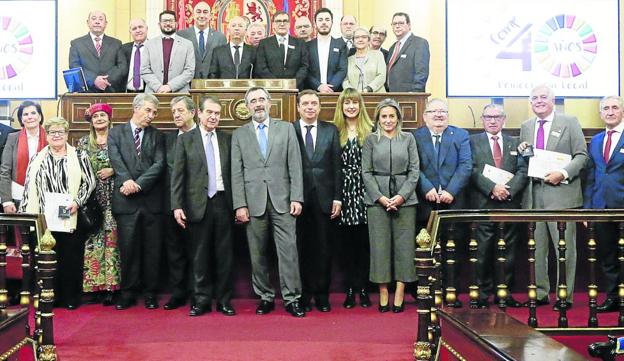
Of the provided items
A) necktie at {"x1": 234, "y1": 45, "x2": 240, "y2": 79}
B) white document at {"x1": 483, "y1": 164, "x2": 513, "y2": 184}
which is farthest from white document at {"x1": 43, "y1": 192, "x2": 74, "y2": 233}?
white document at {"x1": 483, "y1": 164, "x2": 513, "y2": 184}

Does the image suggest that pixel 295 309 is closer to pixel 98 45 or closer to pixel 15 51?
pixel 98 45

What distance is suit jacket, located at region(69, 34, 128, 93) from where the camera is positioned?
7.55 meters

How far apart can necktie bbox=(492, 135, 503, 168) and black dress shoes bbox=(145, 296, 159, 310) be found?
2.66 metres

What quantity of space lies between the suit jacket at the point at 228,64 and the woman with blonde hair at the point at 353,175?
1342mm

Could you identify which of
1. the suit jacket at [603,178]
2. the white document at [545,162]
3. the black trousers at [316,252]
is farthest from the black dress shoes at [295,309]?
the suit jacket at [603,178]

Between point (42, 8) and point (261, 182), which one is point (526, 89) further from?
point (42, 8)

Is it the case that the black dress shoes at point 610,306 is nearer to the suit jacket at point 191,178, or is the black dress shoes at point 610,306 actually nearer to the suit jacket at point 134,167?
the suit jacket at point 191,178

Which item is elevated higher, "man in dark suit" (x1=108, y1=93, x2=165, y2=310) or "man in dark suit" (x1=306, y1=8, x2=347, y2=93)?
"man in dark suit" (x1=306, y1=8, x2=347, y2=93)

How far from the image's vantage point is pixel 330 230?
6445 millimetres

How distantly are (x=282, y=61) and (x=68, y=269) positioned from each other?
2.43m

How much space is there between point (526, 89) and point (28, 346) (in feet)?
18.7

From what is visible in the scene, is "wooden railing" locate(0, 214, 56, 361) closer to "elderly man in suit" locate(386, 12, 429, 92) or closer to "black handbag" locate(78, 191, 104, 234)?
"black handbag" locate(78, 191, 104, 234)

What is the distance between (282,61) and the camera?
734 cm

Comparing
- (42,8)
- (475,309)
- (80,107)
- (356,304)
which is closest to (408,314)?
(356,304)
